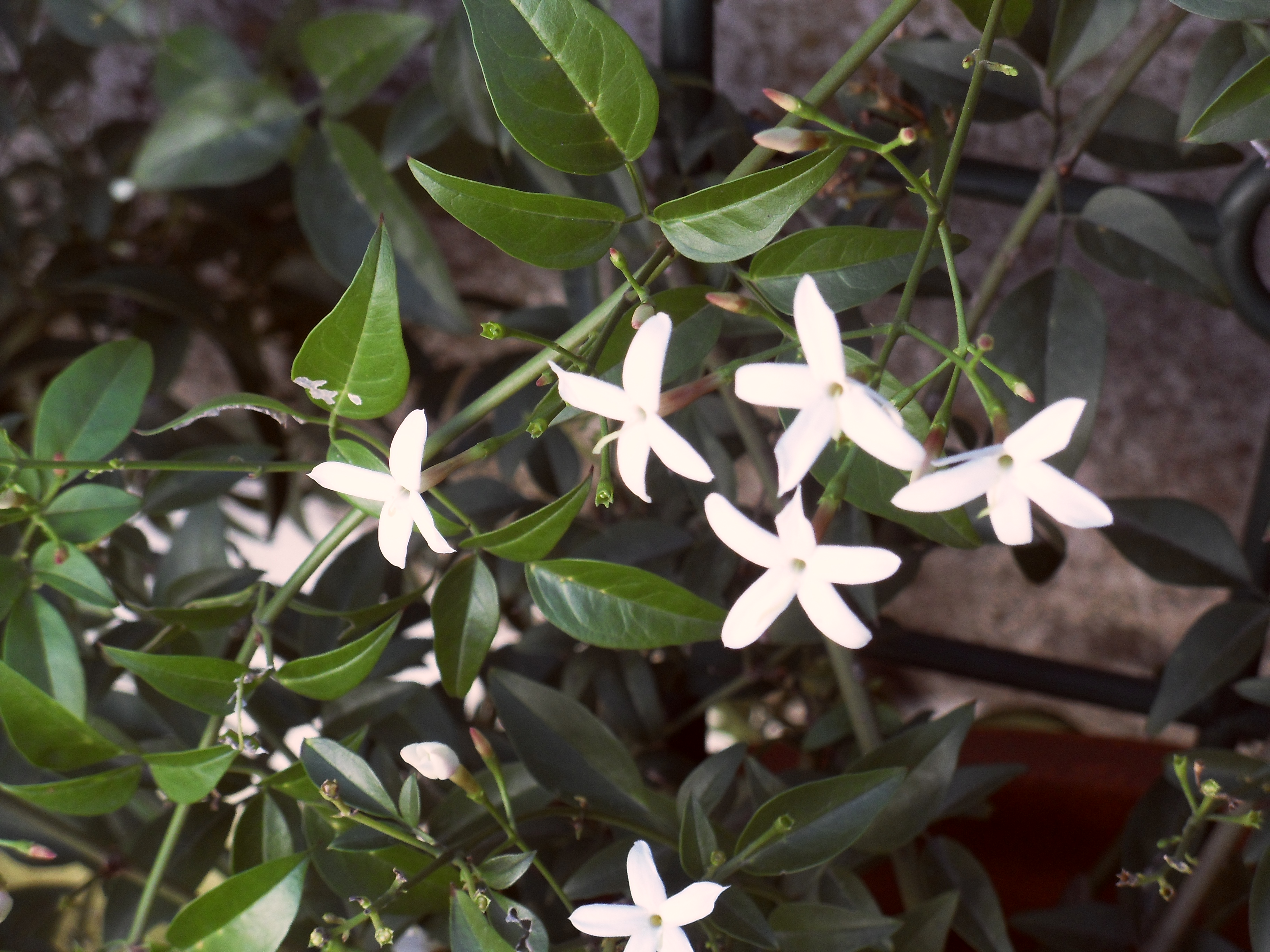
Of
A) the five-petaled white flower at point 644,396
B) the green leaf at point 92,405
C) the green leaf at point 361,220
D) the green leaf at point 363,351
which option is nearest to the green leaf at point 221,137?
the green leaf at point 361,220

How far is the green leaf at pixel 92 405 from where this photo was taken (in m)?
0.38

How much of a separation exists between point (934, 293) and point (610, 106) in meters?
0.30

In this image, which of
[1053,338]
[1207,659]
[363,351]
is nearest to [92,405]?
[363,351]

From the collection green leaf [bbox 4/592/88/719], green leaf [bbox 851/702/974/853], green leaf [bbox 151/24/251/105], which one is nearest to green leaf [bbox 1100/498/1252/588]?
green leaf [bbox 851/702/974/853]

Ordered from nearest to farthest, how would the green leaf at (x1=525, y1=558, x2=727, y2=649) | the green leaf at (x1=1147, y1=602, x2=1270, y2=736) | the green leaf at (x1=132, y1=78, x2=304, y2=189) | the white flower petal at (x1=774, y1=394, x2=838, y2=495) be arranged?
the white flower petal at (x1=774, y1=394, x2=838, y2=495), the green leaf at (x1=525, y1=558, x2=727, y2=649), the green leaf at (x1=1147, y1=602, x2=1270, y2=736), the green leaf at (x1=132, y1=78, x2=304, y2=189)

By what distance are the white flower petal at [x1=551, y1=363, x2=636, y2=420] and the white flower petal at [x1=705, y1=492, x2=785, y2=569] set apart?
0.10ft

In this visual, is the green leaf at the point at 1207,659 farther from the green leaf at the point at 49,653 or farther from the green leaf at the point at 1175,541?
the green leaf at the point at 49,653

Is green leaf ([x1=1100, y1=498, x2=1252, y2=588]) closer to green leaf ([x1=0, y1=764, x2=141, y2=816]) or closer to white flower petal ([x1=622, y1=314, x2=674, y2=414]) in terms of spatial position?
white flower petal ([x1=622, y1=314, x2=674, y2=414])

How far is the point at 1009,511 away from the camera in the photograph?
21cm

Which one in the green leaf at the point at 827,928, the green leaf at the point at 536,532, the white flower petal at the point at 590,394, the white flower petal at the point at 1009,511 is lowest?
the green leaf at the point at 827,928

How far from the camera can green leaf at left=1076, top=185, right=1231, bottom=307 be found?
0.40 metres

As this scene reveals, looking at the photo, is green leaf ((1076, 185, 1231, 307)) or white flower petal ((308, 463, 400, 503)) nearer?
white flower petal ((308, 463, 400, 503))

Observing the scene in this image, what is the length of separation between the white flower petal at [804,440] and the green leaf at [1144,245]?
0.90 ft

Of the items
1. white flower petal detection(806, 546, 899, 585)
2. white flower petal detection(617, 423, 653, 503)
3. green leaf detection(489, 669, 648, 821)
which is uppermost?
white flower petal detection(617, 423, 653, 503)
